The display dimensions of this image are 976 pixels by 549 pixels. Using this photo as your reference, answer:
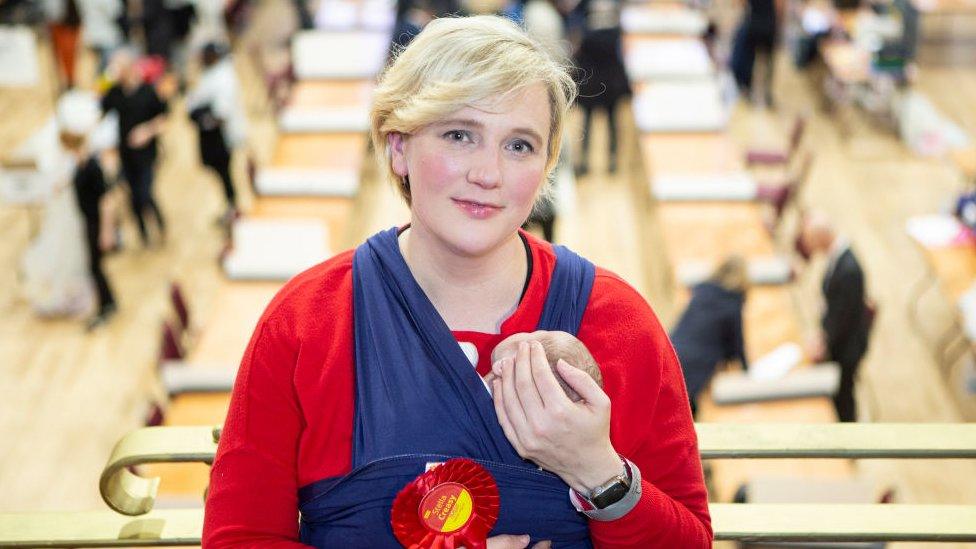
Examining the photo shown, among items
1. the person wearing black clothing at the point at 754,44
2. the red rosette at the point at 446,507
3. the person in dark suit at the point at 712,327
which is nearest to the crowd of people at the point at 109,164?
the person in dark suit at the point at 712,327

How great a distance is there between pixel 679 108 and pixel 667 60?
3.74ft

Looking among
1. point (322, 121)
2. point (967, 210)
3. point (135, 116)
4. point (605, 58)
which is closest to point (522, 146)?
point (967, 210)

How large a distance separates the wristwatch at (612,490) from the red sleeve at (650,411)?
0.26 ft

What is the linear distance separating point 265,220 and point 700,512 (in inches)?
222

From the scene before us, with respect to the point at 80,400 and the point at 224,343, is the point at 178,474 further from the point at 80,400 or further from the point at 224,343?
the point at 80,400

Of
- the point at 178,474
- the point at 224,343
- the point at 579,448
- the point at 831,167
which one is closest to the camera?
the point at 579,448

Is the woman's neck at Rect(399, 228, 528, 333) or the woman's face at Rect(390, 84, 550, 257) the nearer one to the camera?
the woman's face at Rect(390, 84, 550, 257)

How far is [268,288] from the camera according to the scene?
6.22 metres

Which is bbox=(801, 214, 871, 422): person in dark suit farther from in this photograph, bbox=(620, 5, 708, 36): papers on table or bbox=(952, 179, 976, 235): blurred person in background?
bbox=(620, 5, 708, 36): papers on table

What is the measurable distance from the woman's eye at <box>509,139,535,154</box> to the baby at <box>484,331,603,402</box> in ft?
0.96

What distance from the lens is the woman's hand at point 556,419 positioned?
154 cm

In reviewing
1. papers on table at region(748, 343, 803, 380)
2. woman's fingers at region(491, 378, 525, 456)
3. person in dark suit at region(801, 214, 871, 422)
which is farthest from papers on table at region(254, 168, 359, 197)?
woman's fingers at region(491, 378, 525, 456)

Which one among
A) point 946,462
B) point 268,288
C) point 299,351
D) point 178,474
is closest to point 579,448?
point 299,351

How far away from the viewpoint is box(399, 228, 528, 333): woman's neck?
1815 millimetres
